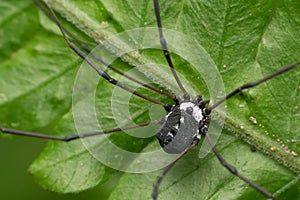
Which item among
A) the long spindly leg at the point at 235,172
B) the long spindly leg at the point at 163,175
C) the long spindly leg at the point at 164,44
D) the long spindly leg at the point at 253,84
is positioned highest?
the long spindly leg at the point at 164,44

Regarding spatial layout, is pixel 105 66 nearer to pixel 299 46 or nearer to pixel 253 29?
pixel 253 29

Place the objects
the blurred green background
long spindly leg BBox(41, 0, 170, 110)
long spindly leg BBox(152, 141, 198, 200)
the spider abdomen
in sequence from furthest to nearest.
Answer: the blurred green background
long spindly leg BBox(41, 0, 170, 110)
the spider abdomen
long spindly leg BBox(152, 141, 198, 200)

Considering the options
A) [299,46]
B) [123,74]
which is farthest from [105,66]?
[299,46]

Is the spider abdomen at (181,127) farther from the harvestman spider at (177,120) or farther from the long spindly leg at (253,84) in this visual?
the long spindly leg at (253,84)

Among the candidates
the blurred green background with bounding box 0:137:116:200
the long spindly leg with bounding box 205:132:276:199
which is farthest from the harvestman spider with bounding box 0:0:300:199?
the blurred green background with bounding box 0:137:116:200

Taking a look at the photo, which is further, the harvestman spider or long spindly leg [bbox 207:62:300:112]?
the harvestman spider

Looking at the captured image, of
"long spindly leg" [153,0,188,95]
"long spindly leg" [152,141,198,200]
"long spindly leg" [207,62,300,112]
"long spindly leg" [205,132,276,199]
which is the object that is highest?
"long spindly leg" [153,0,188,95]

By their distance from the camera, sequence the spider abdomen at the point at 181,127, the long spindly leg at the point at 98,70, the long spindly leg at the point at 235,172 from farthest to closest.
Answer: the long spindly leg at the point at 98,70, the spider abdomen at the point at 181,127, the long spindly leg at the point at 235,172

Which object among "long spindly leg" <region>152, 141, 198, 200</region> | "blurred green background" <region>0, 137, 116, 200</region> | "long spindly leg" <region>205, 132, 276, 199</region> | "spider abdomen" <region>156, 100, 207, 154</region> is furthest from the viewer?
"blurred green background" <region>0, 137, 116, 200</region>

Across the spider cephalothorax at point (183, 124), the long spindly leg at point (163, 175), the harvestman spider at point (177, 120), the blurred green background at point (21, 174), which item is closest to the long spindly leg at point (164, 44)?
the harvestman spider at point (177, 120)

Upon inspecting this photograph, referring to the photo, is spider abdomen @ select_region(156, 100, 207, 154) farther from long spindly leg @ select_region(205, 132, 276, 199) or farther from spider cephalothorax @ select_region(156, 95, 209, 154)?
long spindly leg @ select_region(205, 132, 276, 199)
